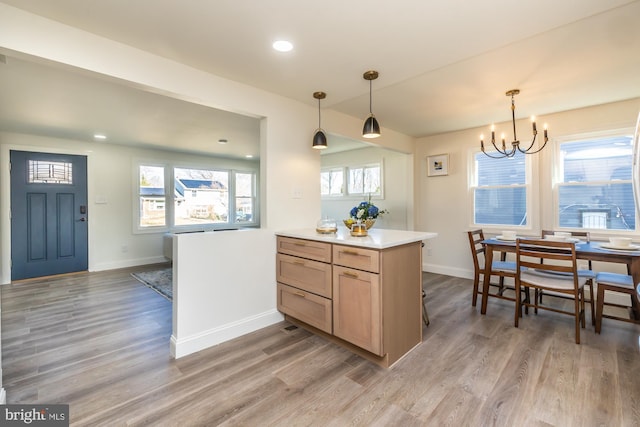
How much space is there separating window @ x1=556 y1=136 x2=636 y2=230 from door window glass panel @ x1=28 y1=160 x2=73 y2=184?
7.40m

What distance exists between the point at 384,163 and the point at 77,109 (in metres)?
4.56

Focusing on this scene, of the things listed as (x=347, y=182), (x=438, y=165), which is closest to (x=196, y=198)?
(x=347, y=182)

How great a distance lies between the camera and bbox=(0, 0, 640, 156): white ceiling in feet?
5.53

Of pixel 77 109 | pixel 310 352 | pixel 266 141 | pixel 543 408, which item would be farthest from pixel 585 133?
pixel 77 109

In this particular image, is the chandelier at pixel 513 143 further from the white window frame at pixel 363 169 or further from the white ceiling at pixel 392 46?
the white window frame at pixel 363 169

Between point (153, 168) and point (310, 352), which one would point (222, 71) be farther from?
point (153, 168)

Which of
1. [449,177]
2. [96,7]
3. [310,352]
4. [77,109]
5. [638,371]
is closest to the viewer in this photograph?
[96,7]

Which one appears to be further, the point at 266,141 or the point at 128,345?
the point at 266,141

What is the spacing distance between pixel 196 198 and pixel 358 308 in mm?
5262

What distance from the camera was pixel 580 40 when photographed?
80.4 inches

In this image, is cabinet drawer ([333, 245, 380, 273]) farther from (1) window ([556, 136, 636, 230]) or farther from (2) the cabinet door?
(1) window ([556, 136, 636, 230])

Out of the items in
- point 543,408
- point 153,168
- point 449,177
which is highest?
point 153,168

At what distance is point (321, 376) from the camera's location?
2.01 metres

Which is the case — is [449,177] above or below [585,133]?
below
